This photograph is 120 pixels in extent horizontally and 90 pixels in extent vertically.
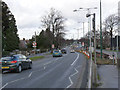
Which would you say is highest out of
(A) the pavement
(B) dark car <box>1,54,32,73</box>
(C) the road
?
(B) dark car <box>1,54,32,73</box>

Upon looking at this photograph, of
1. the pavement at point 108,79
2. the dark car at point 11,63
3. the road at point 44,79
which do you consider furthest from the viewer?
the dark car at point 11,63

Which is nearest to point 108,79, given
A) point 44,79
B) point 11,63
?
point 44,79

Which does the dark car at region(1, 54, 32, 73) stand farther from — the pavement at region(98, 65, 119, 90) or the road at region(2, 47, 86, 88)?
the pavement at region(98, 65, 119, 90)

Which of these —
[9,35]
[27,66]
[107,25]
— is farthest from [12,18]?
[27,66]

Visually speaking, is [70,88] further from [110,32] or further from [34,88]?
[110,32]

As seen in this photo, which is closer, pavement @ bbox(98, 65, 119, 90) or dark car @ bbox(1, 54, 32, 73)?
pavement @ bbox(98, 65, 119, 90)

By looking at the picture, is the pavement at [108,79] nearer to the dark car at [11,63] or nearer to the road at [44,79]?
the road at [44,79]

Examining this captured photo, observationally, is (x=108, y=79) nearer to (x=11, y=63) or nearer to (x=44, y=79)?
(x=44, y=79)

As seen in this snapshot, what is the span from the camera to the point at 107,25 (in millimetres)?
66750

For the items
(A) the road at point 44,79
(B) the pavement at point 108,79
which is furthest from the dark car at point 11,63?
(B) the pavement at point 108,79

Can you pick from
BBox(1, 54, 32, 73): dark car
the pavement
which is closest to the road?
BBox(1, 54, 32, 73): dark car

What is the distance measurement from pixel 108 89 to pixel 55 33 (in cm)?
5409

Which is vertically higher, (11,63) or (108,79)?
(11,63)

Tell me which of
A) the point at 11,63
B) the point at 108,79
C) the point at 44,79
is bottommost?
the point at 44,79
